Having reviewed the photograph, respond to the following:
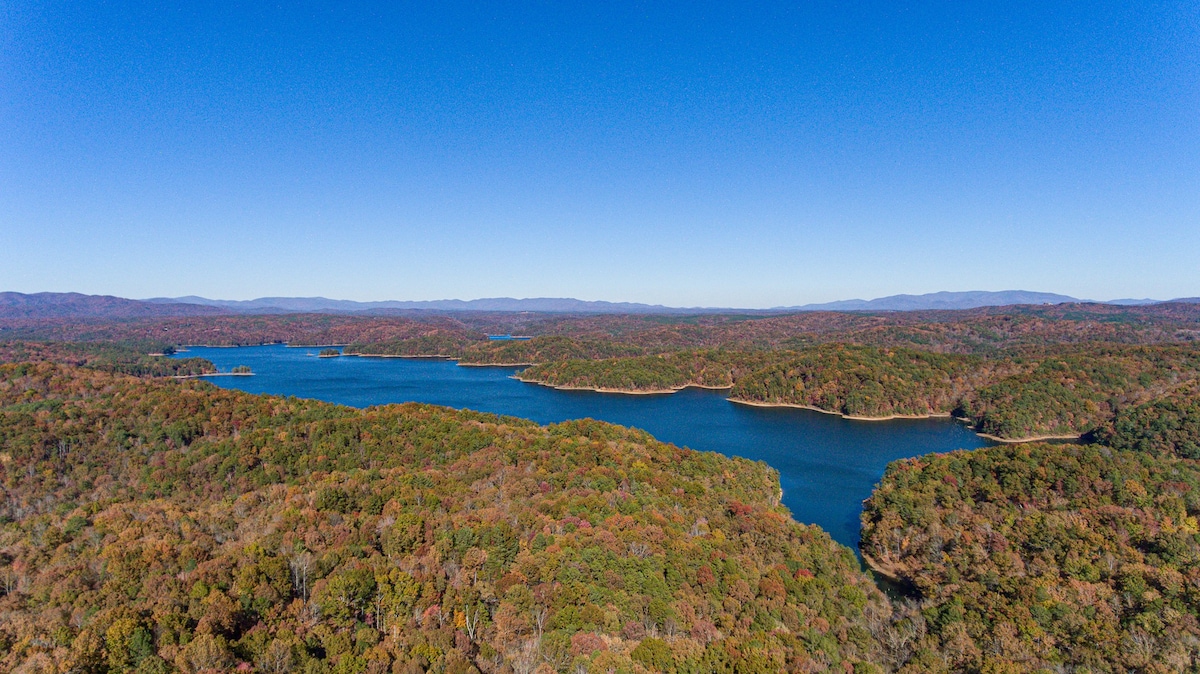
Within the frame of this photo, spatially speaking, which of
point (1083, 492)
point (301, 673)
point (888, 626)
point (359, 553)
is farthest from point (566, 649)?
point (1083, 492)

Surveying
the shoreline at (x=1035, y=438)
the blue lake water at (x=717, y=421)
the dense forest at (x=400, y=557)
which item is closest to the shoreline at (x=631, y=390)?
the blue lake water at (x=717, y=421)

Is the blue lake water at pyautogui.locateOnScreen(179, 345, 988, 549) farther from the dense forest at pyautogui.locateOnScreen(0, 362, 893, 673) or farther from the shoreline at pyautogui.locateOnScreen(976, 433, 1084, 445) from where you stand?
the dense forest at pyautogui.locateOnScreen(0, 362, 893, 673)

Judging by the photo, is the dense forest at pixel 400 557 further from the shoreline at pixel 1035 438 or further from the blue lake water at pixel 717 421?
the shoreline at pixel 1035 438

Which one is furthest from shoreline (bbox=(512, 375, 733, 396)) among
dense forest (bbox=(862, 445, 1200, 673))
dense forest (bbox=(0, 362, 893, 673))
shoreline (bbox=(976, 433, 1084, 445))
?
dense forest (bbox=(862, 445, 1200, 673))

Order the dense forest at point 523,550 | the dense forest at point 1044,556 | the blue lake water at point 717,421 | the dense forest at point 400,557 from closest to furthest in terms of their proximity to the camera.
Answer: the dense forest at point 400,557 < the dense forest at point 523,550 < the dense forest at point 1044,556 < the blue lake water at point 717,421

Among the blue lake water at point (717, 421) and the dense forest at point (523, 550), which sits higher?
the dense forest at point (523, 550)

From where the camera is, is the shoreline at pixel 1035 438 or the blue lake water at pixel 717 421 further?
the shoreline at pixel 1035 438
